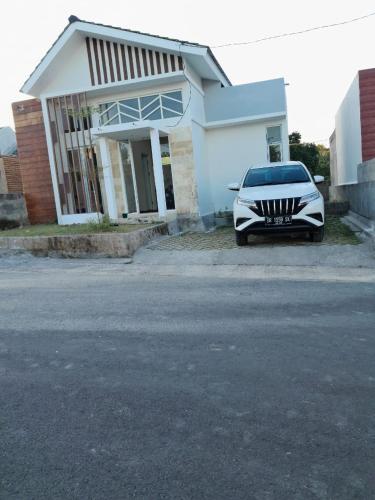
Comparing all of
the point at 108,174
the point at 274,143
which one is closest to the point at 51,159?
the point at 108,174

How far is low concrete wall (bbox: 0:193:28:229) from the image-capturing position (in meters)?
12.9

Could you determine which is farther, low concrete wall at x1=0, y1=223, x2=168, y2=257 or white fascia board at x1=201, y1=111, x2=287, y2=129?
white fascia board at x1=201, y1=111, x2=287, y2=129

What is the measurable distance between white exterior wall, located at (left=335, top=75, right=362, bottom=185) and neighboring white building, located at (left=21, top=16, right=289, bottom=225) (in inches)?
89.7

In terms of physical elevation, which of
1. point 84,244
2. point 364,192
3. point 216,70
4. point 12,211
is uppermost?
point 216,70

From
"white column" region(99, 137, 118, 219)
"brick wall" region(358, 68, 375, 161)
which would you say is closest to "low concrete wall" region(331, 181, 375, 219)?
"brick wall" region(358, 68, 375, 161)

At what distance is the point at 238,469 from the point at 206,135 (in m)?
13.3

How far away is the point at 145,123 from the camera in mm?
11352

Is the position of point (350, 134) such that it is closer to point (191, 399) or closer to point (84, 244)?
point (84, 244)

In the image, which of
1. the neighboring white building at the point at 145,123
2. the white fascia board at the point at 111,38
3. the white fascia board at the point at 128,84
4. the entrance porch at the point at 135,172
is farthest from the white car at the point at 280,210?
the white fascia board at the point at 111,38

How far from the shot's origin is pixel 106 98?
1295 centimetres

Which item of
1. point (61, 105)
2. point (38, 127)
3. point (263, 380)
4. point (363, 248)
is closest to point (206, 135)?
point (61, 105)

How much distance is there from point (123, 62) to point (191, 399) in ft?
38.6

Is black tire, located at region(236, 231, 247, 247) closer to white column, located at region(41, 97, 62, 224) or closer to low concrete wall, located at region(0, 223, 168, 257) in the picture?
low concrete wall, located at region(0, 223, 168, 257)

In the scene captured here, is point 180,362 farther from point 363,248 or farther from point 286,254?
point 363,248
